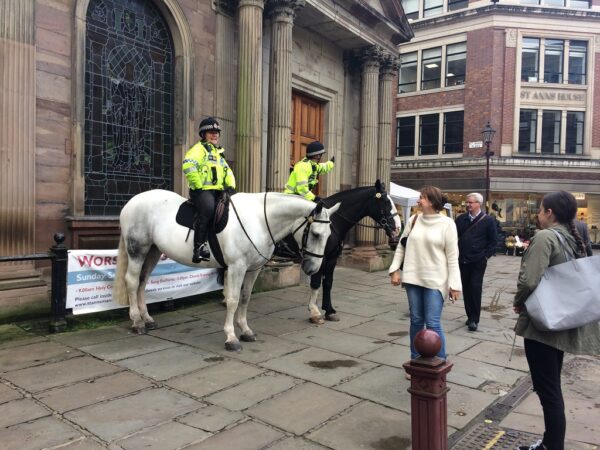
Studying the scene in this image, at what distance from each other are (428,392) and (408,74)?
90.1ft

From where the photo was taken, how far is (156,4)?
26.2ft

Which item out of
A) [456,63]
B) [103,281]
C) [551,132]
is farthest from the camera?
[456,63]

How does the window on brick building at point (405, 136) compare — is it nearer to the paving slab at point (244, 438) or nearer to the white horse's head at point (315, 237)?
the white horse's head at point (315, 237)

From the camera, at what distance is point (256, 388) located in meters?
4.20

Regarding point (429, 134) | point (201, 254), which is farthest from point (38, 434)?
point (429, 134)

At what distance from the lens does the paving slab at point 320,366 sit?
453 cm

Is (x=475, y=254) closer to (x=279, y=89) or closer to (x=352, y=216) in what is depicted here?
(x=352, y=216)

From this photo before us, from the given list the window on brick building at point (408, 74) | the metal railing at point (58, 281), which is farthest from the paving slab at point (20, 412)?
the window on brick building at point (408, 74)

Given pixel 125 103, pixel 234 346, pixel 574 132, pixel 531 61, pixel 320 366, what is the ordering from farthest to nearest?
pixel 574 132 → pixel 531 61 → pixel 125 103 → pixel 234 346 → pixel 320 366

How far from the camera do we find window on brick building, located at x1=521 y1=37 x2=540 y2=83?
24.8 meters

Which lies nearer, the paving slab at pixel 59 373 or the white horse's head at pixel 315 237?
the paving slab at pixel 59 373

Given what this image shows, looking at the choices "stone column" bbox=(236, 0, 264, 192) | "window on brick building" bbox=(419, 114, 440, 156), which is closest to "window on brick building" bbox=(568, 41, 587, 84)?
"window on brick building" bbox=(419, 114, 440, 156)

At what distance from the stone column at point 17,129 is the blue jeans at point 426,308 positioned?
17.0 ft

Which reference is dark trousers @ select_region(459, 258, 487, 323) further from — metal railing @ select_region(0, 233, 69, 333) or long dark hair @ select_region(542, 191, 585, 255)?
metal railing @ select_region(0, 233, 69, 333)
